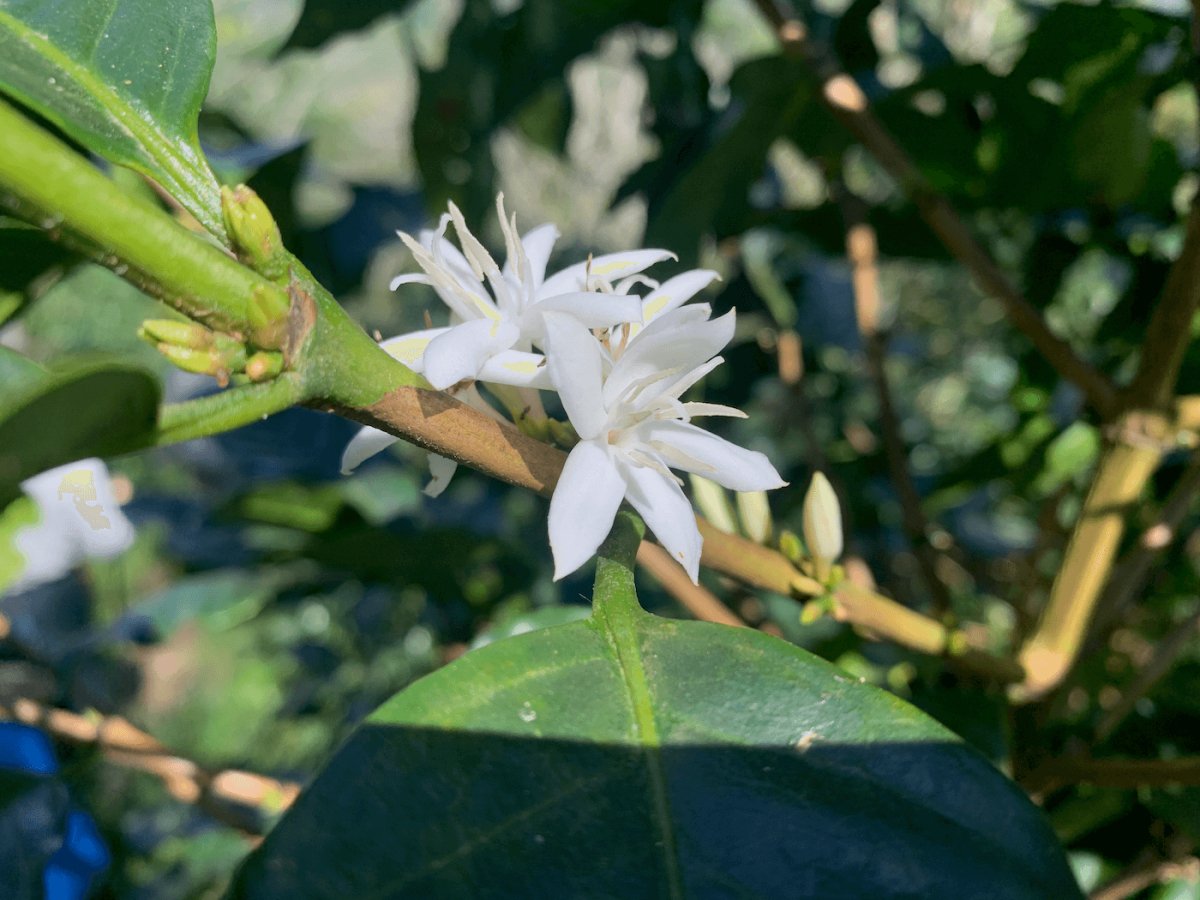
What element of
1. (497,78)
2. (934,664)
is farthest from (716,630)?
(497,78)

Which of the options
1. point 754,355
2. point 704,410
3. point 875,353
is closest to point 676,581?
point 704,410

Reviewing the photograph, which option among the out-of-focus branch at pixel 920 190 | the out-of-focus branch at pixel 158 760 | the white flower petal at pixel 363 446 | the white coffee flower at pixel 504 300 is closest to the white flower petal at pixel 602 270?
the white coffee flower at pixel 504 300

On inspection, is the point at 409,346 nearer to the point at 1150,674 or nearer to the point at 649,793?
the point at 649,793

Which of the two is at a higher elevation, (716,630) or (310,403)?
(310,403)

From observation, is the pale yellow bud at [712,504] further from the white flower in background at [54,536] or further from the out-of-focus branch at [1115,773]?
the white flower in background at [54,536]

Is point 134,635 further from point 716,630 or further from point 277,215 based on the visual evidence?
point 716,630

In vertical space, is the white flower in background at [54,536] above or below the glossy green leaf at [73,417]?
below

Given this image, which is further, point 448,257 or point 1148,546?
point 1148,546
